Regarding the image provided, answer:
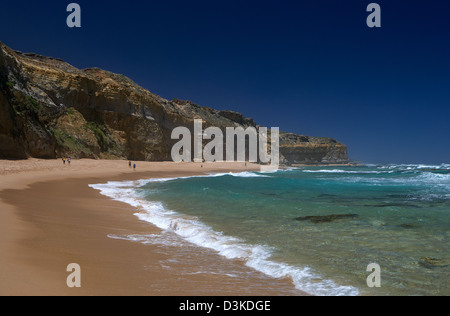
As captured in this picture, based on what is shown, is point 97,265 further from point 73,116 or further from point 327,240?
point 73,116

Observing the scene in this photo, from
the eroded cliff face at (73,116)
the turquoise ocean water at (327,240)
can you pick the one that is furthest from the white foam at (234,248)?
A: the eroded cliff face at (73,116)

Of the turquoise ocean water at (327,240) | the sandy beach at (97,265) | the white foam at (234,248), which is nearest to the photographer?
the sandy beach at (97,265)

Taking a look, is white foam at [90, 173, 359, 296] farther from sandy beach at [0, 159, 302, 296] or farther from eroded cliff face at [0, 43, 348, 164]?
eroded cliff face at [0, 43, 348, 164]

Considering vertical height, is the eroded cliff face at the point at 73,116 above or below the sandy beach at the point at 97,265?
above

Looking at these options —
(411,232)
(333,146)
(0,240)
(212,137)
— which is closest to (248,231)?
(411,232)

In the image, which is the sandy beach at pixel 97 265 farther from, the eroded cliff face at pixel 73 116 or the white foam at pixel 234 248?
the eroded cliff face at pixel 73 116

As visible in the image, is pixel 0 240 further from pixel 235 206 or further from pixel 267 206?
pixel 267 206

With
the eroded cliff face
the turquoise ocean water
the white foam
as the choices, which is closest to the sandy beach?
the white foam

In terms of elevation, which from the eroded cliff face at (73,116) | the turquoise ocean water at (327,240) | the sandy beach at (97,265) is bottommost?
the turquoise ocean water at (327,240)

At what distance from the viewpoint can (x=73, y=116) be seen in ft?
109

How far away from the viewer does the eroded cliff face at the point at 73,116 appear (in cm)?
2225

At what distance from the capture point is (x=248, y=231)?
244 inches

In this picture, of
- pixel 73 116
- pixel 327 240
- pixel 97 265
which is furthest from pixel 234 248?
pixel 73 116
